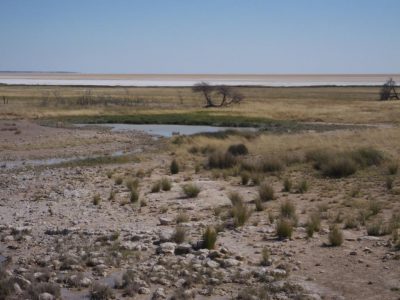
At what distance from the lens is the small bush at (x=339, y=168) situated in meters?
20.5

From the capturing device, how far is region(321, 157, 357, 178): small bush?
20.5m

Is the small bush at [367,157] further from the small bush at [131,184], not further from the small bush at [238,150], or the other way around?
the small bush at [131,184]

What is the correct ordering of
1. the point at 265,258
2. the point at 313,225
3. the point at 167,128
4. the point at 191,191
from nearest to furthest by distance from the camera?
the point at 265,258 < the point at 313,225 < the point at 191,191 < the point at 167,128

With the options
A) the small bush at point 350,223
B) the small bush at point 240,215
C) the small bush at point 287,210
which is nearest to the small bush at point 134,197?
the small bush at point 240,215

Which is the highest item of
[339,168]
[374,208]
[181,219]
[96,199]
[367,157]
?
[367,157]

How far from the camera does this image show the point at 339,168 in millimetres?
20484

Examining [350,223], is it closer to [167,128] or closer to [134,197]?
[134,197]

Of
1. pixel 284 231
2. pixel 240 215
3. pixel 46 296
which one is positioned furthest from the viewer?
pixel 240 215

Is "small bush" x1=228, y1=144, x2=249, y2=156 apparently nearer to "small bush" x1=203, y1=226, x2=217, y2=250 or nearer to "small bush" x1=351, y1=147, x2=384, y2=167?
"small bush" x1=351, y1=147, x2=384, y2=167

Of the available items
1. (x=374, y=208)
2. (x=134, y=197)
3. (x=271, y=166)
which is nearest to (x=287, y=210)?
(x=374, y=208)

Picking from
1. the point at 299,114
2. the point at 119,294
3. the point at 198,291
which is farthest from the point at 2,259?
the point at 299,114

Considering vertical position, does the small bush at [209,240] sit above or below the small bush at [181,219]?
above

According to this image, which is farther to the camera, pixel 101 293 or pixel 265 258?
pixel 265 258

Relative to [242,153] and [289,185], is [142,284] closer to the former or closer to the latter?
[289,185]
